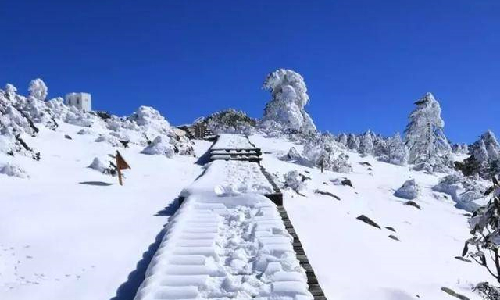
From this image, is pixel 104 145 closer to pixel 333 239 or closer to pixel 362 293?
pixel 333 239

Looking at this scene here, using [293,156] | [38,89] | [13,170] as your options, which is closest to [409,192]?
[293,156]

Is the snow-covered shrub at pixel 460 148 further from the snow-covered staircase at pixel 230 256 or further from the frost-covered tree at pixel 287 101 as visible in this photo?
the snow-covered staircase at pixel 230 256

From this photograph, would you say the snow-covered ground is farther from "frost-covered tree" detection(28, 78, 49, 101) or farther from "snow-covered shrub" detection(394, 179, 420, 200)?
"frost-covered tree" detection(28, 78, 49, 101)

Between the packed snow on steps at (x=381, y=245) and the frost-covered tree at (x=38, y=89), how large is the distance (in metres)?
20.6

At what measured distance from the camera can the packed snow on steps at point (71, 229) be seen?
5973mm

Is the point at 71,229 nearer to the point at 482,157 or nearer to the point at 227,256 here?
the point at 227,256

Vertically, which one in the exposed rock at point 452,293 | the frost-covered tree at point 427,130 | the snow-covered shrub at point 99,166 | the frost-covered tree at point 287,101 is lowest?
the exposed rock at point 452,293

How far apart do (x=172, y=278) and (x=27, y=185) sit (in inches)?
283

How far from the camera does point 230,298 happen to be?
15.9ft

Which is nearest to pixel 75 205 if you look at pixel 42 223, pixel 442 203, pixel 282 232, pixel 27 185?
pixel 42 223

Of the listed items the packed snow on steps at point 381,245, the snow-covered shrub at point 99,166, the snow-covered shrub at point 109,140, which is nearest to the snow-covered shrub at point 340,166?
the packed snow on steps at point 381,245

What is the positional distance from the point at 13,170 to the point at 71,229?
4.87 metres

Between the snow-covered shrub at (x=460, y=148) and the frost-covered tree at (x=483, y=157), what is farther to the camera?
the snow-covered shrub at (x=460, y=148)

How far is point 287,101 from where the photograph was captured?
5384 cm
